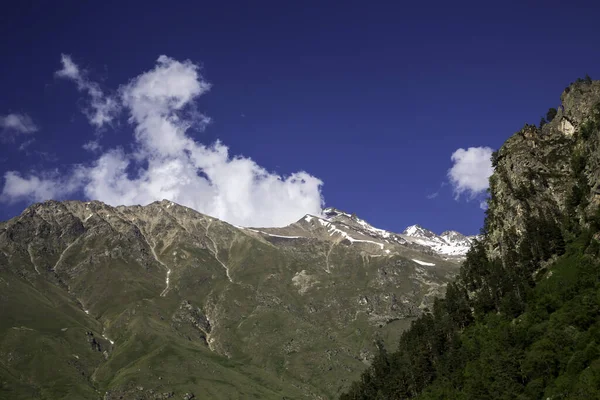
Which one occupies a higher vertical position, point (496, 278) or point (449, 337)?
point (496, 278)

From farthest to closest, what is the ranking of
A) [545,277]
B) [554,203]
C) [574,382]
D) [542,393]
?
[554,203]
[545,277]
[542,393]
[574,382]

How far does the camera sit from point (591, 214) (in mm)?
169250

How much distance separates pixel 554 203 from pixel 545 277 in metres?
37.2

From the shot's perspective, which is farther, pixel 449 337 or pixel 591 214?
pixel 449 337

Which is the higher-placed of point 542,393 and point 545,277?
point 545,277

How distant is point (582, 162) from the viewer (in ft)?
628

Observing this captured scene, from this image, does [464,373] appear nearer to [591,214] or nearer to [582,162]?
[591,214]

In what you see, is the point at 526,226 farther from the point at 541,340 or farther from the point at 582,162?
the point at 541,340

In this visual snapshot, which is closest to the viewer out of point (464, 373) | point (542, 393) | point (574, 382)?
point (574, 382)

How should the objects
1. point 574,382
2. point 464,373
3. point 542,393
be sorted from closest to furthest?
point 574,382 < point 542,393 < point 464,373

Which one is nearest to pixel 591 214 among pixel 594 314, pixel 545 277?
pixel 545 277

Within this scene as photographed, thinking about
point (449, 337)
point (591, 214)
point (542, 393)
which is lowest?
point (542, 393)

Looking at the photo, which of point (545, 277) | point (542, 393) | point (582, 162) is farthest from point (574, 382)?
point (582, 162)

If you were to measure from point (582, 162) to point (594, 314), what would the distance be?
7929cm
